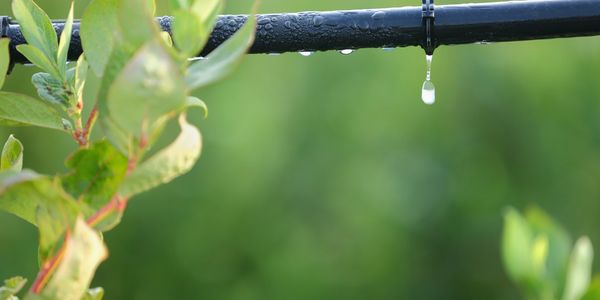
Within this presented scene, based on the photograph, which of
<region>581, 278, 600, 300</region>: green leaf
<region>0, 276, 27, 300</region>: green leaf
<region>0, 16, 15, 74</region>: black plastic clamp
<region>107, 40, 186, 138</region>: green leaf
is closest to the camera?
<region>107, 40, 186, 138</region>: green leaf

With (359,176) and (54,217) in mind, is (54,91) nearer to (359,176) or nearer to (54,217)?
(54,217)

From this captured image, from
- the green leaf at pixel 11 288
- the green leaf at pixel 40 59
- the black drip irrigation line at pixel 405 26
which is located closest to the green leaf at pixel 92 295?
the green leaf at pixel 11 288

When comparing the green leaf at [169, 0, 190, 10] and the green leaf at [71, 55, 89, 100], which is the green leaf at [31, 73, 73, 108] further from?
the green leaf at [169, 0, 190, 10]

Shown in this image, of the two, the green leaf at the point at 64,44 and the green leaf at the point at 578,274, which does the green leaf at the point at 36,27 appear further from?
the green leaf at the point at 578,274

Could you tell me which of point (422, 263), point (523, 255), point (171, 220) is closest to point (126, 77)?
point (523, 255)

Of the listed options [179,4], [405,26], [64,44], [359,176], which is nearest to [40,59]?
[64,44]

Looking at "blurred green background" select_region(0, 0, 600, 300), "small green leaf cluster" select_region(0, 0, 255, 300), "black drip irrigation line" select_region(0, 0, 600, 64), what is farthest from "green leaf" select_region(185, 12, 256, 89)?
"blurred green background" select_region(0, 0, 600, 300)
